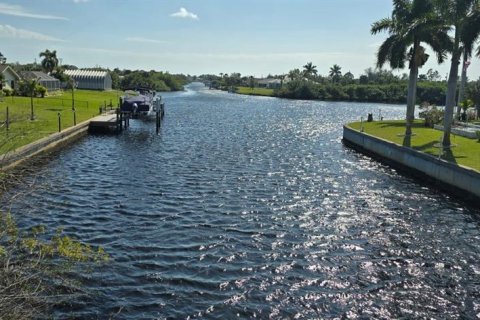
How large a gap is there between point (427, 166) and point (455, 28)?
10062mm

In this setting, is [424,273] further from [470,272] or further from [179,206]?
[179,206]

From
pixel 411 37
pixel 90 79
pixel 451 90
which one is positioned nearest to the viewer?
pixel 451 90

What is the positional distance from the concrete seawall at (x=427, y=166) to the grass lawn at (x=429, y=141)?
71 cm

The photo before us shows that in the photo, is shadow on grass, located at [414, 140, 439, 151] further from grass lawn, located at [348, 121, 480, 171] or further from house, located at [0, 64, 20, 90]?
house, located at [0, 64, 20, 90]

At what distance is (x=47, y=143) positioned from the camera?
32469mm

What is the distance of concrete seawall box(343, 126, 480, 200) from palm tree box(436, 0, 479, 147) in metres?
2.53

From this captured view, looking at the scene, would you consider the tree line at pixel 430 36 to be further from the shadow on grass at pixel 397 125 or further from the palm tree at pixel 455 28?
the shadow on grass at pixel 397 125

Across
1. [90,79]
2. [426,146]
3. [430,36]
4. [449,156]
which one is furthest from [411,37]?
[90,79]

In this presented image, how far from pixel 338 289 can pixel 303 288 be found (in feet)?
3.23

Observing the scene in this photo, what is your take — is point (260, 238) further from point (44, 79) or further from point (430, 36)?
point (44, 79)

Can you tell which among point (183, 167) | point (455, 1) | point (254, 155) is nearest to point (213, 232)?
point (183, 167)

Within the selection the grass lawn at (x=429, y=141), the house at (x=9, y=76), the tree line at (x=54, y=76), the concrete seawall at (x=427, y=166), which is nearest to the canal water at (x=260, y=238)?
the concrete seawall at (x=427, y=166)

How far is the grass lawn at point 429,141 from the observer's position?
26.5m

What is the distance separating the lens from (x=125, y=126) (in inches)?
2029
